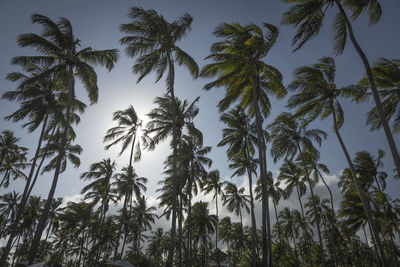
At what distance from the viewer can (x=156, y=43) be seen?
14.3 metres

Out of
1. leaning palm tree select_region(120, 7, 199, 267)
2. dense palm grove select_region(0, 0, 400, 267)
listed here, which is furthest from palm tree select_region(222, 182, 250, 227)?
leaning palm tree select_region(120, 7, 199, 267)

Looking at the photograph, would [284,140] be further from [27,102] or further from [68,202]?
[68,202]

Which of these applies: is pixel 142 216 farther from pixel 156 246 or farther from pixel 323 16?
pixel 323 16

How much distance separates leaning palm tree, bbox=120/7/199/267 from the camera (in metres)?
13.4

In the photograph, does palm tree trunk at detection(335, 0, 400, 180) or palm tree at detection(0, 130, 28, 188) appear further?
palm tree at detection(0, 130, 28, 188)

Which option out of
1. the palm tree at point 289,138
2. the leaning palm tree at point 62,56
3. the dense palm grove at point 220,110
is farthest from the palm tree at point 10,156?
the palm tree at point 289,138

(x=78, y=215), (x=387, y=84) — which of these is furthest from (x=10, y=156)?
(x=387, y=84)

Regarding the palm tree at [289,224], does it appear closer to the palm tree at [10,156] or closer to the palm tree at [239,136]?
the palm tree at [239,136]

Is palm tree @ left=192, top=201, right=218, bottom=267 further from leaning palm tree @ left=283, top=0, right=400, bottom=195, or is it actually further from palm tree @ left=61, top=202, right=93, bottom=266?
leaning palm tree @ left=283, top=0, right=400, bottom=195

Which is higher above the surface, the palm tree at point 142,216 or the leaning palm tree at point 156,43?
the leaning palm tree at point 156,43

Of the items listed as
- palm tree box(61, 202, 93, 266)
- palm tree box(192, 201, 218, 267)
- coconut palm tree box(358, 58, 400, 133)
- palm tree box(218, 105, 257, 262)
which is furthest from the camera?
palm tree box(192, 201, 218, 267)

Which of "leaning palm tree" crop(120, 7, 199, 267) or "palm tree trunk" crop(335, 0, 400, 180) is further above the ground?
"leaning palm tree" crop(120, 7, 199, 267)

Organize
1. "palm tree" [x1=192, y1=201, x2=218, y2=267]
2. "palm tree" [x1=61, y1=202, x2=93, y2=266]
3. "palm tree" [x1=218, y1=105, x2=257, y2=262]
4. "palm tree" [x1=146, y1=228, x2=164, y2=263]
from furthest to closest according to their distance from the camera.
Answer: "palm tree" [x1=146, y1=228, x2=164, y2=263] < "palm tree" [x1=192, y1=201, x2=218, y2=267] < "palm tree" [x1=61, y1=202, x2=93, y2=266] < "palm tree" [x1=218, y1=105, x2=257, y2=262]

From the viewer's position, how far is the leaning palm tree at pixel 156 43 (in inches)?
526
